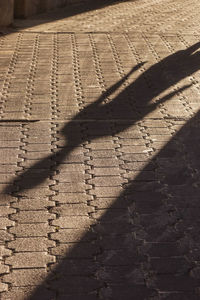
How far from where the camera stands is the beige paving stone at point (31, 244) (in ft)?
19.3

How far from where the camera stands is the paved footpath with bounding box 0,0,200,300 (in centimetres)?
552

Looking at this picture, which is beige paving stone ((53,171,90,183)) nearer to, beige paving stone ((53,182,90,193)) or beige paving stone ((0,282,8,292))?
beige paving stone ((53,182,90,193))

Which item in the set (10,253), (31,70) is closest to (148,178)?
(10,253)

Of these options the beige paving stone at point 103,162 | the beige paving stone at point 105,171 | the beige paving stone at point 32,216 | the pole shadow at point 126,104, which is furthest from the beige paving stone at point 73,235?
the beige paving stone at point 103,162

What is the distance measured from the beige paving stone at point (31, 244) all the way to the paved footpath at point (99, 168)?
15mm

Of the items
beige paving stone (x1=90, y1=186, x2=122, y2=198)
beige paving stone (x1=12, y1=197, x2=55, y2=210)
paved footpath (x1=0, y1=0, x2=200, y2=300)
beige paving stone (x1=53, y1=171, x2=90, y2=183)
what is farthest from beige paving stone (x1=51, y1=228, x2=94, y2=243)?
beige paving stone (x1=53, y1=171, x2=90, y2=183)

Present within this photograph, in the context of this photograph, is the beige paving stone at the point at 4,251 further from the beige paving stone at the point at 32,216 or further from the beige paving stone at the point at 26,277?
the beige paving stone at the point at 32,216

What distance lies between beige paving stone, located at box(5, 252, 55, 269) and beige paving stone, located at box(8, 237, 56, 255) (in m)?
0.08

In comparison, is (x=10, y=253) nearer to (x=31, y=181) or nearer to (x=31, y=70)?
(x=31, y=181)

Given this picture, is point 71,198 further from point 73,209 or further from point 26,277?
point 26,277

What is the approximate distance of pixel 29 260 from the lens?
5.69 m

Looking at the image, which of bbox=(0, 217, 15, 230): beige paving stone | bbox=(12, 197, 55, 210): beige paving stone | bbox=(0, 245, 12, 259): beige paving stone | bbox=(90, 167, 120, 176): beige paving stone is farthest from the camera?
bbox=(90, 167, 120, 176): beige paving stone

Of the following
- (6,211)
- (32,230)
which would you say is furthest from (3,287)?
(6,211)

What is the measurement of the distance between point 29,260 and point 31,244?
0.92 ft
